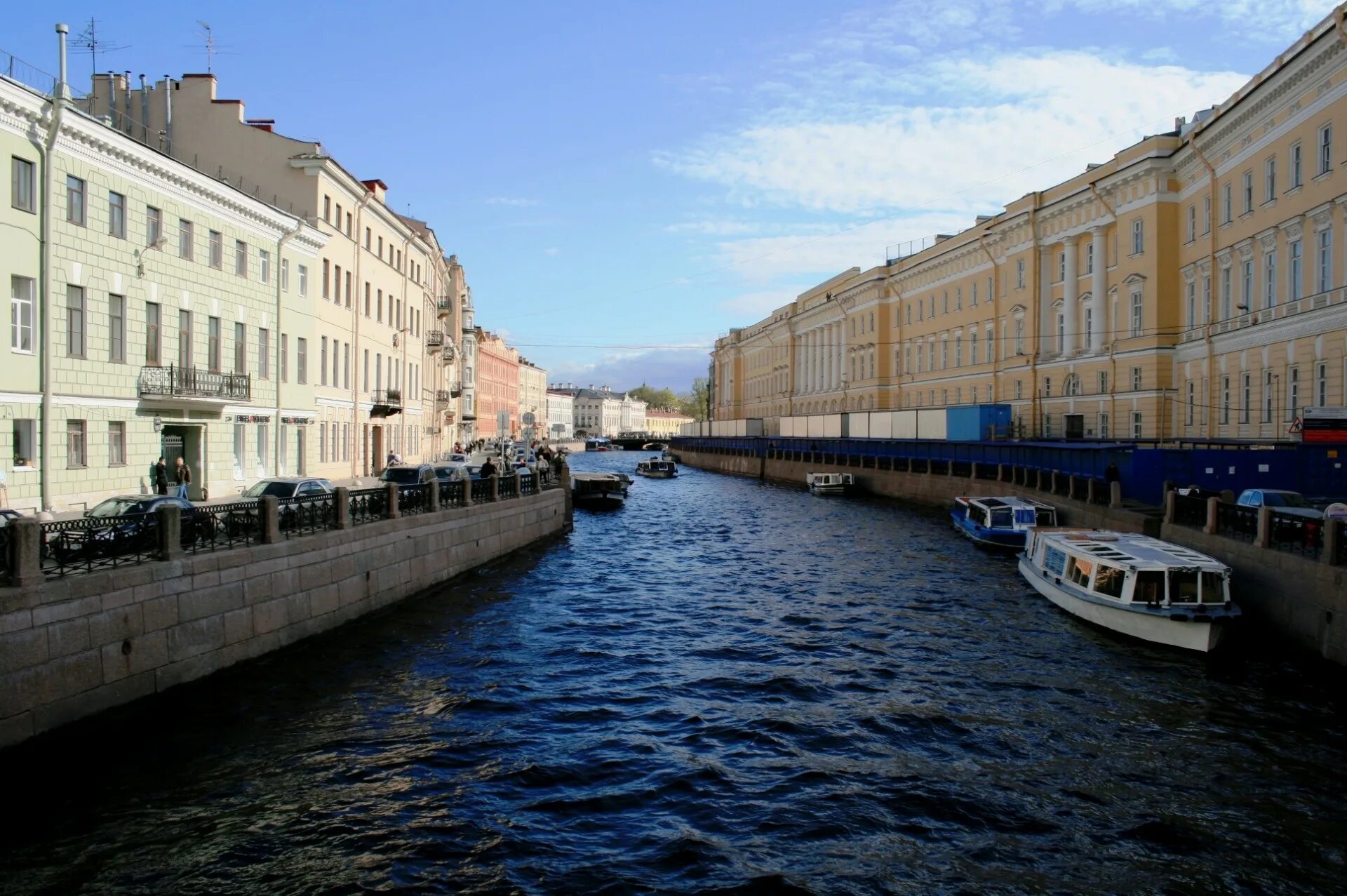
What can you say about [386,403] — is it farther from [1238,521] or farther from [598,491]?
[1238,521]

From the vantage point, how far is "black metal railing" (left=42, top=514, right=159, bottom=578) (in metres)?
10.6

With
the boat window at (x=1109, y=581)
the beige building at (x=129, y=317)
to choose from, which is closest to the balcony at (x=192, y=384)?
the beige building at (x=129, y=317)

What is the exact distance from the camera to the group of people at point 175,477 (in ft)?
71.4

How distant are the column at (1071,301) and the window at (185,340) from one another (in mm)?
37501

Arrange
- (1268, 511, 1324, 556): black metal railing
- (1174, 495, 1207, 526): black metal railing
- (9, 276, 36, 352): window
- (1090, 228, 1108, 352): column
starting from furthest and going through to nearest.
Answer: (1090, 228, 1108, 352): column
(1174, 495, 1207, 526): black metal railing
(9, 276, 36, 352): window
(1268, 511, 1324, 556): black metal railing

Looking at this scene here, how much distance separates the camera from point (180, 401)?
2362cm

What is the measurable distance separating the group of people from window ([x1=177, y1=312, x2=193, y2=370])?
239 cm

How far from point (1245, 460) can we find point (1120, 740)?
15.0m

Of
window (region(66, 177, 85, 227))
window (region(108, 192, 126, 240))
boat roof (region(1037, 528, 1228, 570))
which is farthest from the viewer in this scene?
window (region(108, 192, 126, 240))

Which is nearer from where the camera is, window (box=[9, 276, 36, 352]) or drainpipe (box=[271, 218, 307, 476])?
window (box=[9, 276, 36, 352])

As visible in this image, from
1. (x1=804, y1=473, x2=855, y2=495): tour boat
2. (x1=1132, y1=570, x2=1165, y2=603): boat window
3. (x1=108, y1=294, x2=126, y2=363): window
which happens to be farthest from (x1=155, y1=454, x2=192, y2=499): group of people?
(x1=804, y1=473, x2=855, y2=495): tour boat

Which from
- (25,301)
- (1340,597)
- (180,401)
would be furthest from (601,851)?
(180,401)

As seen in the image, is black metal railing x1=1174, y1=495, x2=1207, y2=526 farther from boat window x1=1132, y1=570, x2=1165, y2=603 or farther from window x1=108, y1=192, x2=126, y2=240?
window x1=108, y1=192, x2=126, y2=240

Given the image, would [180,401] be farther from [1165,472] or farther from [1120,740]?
[1165,472]
